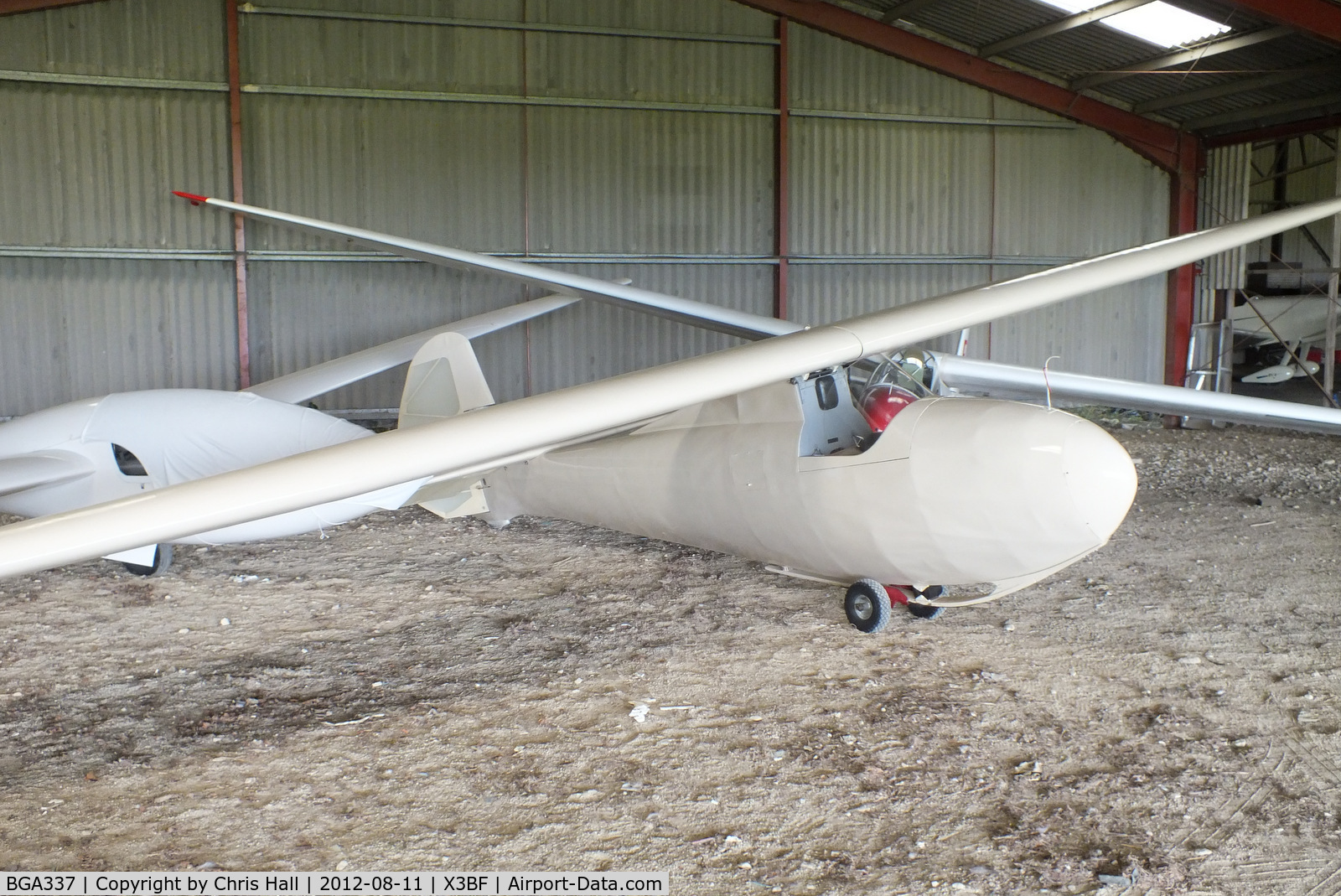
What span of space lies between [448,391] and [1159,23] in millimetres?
10083

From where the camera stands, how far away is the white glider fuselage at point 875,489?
420 centimetres

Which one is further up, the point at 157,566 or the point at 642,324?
the point at 642,324

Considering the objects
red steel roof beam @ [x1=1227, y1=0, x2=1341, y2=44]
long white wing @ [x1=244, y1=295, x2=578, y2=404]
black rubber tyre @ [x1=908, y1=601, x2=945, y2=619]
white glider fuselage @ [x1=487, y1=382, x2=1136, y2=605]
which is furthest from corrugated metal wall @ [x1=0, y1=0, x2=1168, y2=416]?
black rubber tyre @ [x1=908, y1=601, x2=945, y2=619]

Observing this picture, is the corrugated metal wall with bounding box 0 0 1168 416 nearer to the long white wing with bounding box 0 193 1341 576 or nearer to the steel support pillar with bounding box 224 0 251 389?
the steel support pillar with bounding box 224 0 251 389

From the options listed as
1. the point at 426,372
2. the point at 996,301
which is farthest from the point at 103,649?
the point at 996,301

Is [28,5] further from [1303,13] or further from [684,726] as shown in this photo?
[1303,13]

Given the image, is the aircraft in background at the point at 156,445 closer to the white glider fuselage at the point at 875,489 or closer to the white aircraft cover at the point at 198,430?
the white aircraft cover at the point at 198,430

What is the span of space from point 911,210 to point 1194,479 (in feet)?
20.5

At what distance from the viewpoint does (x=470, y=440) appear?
2828 mm

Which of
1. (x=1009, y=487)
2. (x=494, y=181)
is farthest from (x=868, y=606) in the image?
(x=494, y=181)

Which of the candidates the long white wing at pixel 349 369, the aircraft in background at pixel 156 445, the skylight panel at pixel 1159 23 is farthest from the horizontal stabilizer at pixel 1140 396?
the skylight panel at pixel 1159 23

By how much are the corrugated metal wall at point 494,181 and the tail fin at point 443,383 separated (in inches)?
240

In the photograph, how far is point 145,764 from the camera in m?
3.83

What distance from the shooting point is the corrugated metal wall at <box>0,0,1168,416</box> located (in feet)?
39.0
